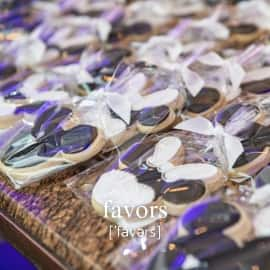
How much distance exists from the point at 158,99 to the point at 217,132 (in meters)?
0.18

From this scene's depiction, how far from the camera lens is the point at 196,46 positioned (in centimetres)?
137

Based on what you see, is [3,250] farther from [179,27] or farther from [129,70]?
[179,27]

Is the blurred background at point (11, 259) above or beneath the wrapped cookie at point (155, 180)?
beneath

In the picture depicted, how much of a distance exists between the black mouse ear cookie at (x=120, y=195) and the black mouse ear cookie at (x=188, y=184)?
0.11 feet

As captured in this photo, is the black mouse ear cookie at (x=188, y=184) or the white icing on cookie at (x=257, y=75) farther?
the white icing on cookie at (x=257, y=75)

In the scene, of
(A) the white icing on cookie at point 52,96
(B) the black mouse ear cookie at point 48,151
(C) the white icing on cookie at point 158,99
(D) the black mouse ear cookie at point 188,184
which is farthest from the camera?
(A) the white icing on cookie at point 52,96

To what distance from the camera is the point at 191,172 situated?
32.7 inches

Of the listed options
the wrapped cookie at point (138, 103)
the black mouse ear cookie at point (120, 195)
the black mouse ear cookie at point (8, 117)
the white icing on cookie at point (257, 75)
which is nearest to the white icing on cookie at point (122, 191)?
the black mouse ear cookie at point (120, 195)

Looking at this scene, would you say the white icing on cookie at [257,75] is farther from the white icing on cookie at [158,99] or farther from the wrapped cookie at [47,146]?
the wrapped cookie at [47,146]

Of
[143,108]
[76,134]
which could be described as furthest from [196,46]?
[76,134]

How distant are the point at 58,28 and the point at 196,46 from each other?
1.67ft

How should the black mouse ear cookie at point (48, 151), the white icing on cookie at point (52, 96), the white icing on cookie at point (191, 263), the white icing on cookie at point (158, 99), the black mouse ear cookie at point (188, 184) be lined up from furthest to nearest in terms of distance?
the white icing on cookie at point (52, 96)
the white icing on cookie at point (158, 99)
the black mouse ear cookie at point (48, 151)
the black mouse ear cookie at point (188, 184)
the white icing on cookie at point (191, 263)

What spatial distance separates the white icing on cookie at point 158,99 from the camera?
1028mm

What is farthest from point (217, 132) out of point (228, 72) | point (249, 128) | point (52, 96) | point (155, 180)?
point (52, 96)
